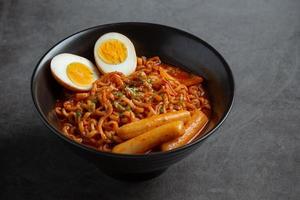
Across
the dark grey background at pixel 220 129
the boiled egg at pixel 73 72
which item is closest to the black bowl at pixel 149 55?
the boiled egg at pixel 73 72

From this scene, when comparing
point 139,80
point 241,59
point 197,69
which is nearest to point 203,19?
point 241,59

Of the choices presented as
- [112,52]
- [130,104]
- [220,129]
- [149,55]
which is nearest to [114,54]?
[112,52]

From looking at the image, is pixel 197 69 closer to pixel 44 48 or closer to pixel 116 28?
pixel 116 28

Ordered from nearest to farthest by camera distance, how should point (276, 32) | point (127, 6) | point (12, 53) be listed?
point (12, 53), point (276, 32), point (127, 6)

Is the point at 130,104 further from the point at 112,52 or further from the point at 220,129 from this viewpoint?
the point at 220,129

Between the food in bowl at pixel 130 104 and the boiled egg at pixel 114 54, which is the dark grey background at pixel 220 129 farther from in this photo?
the boiled egg at pixel 114 54

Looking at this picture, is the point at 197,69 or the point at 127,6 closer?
the point at 197,69
